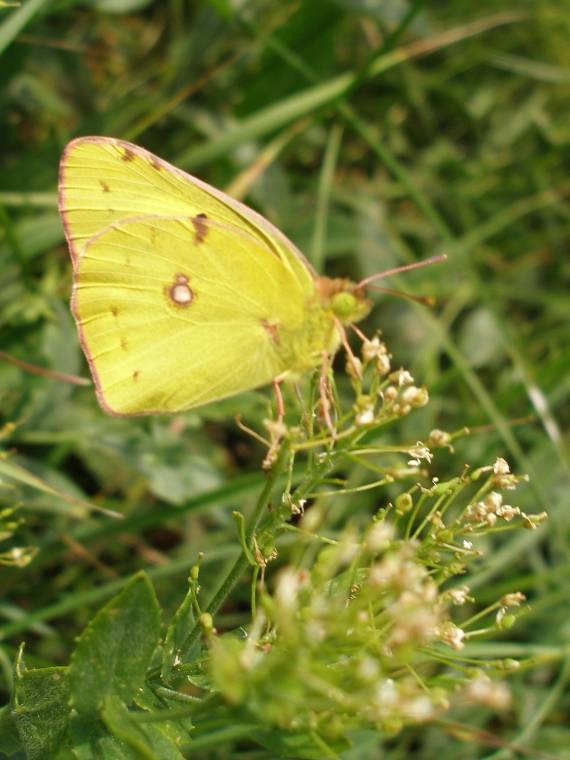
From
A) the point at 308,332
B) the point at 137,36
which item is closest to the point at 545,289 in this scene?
the point at 137,36

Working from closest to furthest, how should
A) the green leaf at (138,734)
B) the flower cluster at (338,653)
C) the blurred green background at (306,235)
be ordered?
the flower cluster at (338,653)
the green leaf at (138,734)
the blurred green background at (306,235)

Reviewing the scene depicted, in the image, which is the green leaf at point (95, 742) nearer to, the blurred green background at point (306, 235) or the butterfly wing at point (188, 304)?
the blurred green background at point (306, 235)

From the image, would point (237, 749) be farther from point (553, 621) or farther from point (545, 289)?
point (545, 289)

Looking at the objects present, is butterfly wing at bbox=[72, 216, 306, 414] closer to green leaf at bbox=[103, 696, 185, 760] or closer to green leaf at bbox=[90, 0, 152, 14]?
green leaf at bbox=[103, 696, 185, 760]

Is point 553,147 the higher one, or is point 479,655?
point 553,147

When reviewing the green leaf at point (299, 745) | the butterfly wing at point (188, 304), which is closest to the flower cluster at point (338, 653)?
the green leaf at point (299, 745)

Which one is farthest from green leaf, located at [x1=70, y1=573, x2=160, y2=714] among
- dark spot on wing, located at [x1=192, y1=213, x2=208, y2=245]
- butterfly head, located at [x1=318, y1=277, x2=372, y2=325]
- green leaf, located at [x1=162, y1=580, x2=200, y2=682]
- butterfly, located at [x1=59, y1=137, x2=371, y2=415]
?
dark spot on wing, located at [x1=192, y1=213, x2=208, y2=245]
